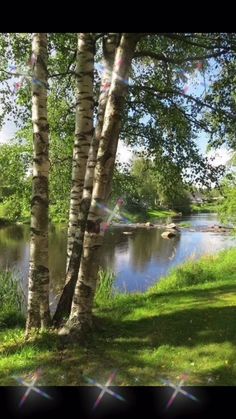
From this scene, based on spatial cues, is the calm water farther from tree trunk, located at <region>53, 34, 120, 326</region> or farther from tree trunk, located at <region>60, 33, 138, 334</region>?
tree trunk, located at <region>60, 33, 138, 334</region>

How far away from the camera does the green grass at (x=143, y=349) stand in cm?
552

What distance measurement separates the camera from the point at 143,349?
638 centimetres

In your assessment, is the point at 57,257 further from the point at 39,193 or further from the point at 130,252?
the point at 39,193

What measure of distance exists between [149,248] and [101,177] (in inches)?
942

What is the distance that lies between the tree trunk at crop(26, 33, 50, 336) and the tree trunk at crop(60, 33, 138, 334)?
83 centimetres

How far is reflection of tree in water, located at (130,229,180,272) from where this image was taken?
24733 mm

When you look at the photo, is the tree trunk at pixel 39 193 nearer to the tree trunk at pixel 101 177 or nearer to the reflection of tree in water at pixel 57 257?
the tree trunk at pixel 101 177

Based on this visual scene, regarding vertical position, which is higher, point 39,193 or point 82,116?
point 82,116

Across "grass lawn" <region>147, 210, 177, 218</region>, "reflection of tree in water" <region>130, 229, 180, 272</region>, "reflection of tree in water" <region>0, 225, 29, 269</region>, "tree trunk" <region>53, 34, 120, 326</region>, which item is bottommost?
"reflection of tree in water" <region>0, 225, 29, 269</region>

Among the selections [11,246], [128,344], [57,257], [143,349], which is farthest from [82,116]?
[11,246]

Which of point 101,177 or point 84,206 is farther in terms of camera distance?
point 84,206

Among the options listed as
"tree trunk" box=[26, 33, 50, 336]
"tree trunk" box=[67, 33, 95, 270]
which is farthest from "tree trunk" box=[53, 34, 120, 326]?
"tree trunk" box=[26, 33, 50, 336]

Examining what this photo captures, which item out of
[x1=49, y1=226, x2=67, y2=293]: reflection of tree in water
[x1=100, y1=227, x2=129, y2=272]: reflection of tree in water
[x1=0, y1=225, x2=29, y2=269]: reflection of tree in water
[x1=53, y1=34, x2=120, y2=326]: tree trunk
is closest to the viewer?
[x1=53, y1=34, x2=120, y2=326]: tree trunk

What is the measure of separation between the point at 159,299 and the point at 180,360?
442 centimetres
